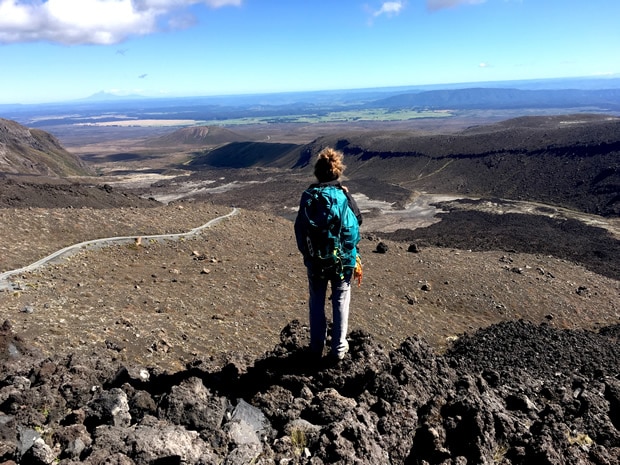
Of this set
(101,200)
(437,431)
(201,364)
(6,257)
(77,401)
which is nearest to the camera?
A: (437,431)

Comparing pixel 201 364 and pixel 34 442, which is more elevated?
pixel 34 442

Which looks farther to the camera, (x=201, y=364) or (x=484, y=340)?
(x=484, y=340)

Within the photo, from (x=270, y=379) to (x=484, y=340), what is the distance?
7.76 metres

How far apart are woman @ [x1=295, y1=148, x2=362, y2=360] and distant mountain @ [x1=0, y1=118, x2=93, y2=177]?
212 feet

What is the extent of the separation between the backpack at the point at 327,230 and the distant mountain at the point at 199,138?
6251 inches

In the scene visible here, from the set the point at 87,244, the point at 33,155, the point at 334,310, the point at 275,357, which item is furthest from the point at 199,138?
the point at 334,310

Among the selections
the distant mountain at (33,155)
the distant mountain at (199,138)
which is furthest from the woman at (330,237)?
the distant mountain at (199,138)

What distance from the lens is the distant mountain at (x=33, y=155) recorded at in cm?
6306

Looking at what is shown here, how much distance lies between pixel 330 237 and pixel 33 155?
79.3m

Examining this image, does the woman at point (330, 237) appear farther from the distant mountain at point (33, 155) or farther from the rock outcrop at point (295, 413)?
the distant mountain at point (33, 155)

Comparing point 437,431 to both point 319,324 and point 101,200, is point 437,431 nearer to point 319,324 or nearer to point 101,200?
point 319,324

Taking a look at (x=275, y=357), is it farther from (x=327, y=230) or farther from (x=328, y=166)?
(x=328, y=166)

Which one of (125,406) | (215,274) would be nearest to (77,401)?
(125,406)

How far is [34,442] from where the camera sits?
377 centimetres
